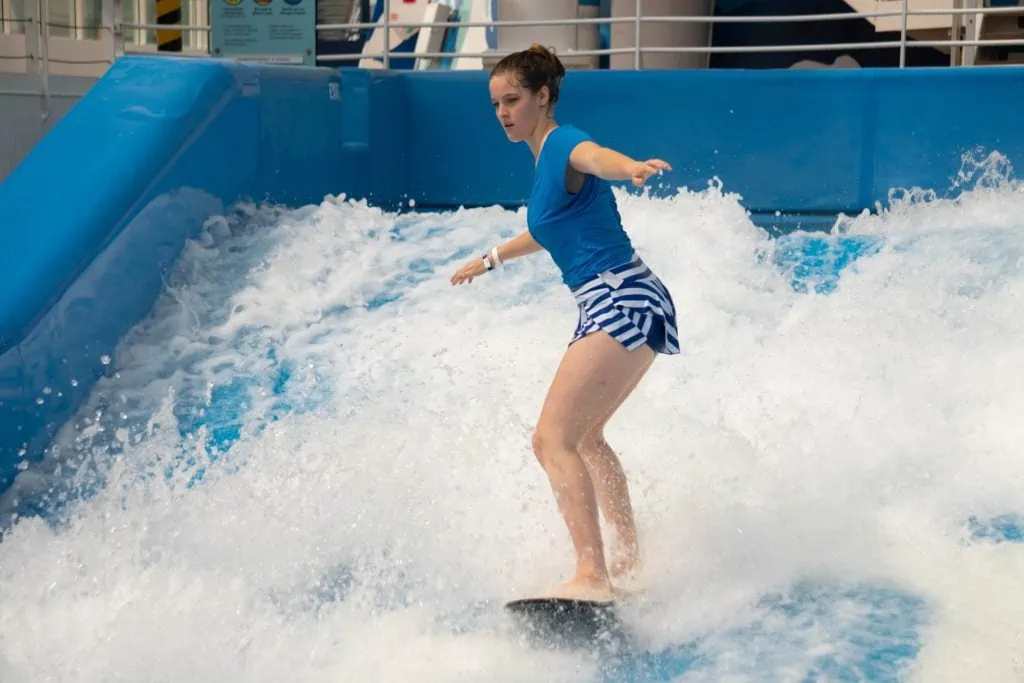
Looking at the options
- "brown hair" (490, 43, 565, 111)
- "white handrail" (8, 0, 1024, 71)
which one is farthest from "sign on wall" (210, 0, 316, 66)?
"brown hair" (490, 43, 565, 111)

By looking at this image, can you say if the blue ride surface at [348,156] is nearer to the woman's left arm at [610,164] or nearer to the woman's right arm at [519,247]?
the woman's right arm at [519,247]

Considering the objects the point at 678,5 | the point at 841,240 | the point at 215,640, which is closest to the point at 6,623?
the point at 215,640

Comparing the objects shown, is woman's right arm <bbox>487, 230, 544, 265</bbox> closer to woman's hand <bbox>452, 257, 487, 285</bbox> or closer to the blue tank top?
woman's hand <bbox>452, 257, 487, 285</bbox>

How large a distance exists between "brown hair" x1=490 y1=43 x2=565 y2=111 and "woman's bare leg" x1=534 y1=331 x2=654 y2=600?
0.73 meters

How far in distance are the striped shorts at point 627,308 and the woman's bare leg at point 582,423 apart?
3 cm

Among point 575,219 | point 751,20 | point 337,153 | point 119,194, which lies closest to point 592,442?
point 575,219

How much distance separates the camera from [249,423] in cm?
496

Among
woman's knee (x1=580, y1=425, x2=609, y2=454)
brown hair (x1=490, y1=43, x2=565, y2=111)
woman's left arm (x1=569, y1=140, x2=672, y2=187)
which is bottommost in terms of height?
woman's knee (x1=580, y1=425, x2=609, y2=454)

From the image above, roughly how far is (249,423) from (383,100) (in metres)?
2.96

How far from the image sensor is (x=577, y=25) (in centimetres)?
893

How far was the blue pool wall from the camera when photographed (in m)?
5.00

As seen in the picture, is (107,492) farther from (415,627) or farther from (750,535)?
(750,535)

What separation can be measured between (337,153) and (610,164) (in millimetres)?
3950

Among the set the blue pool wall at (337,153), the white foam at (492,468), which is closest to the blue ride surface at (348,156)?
the blue pool wall at (337,153)
